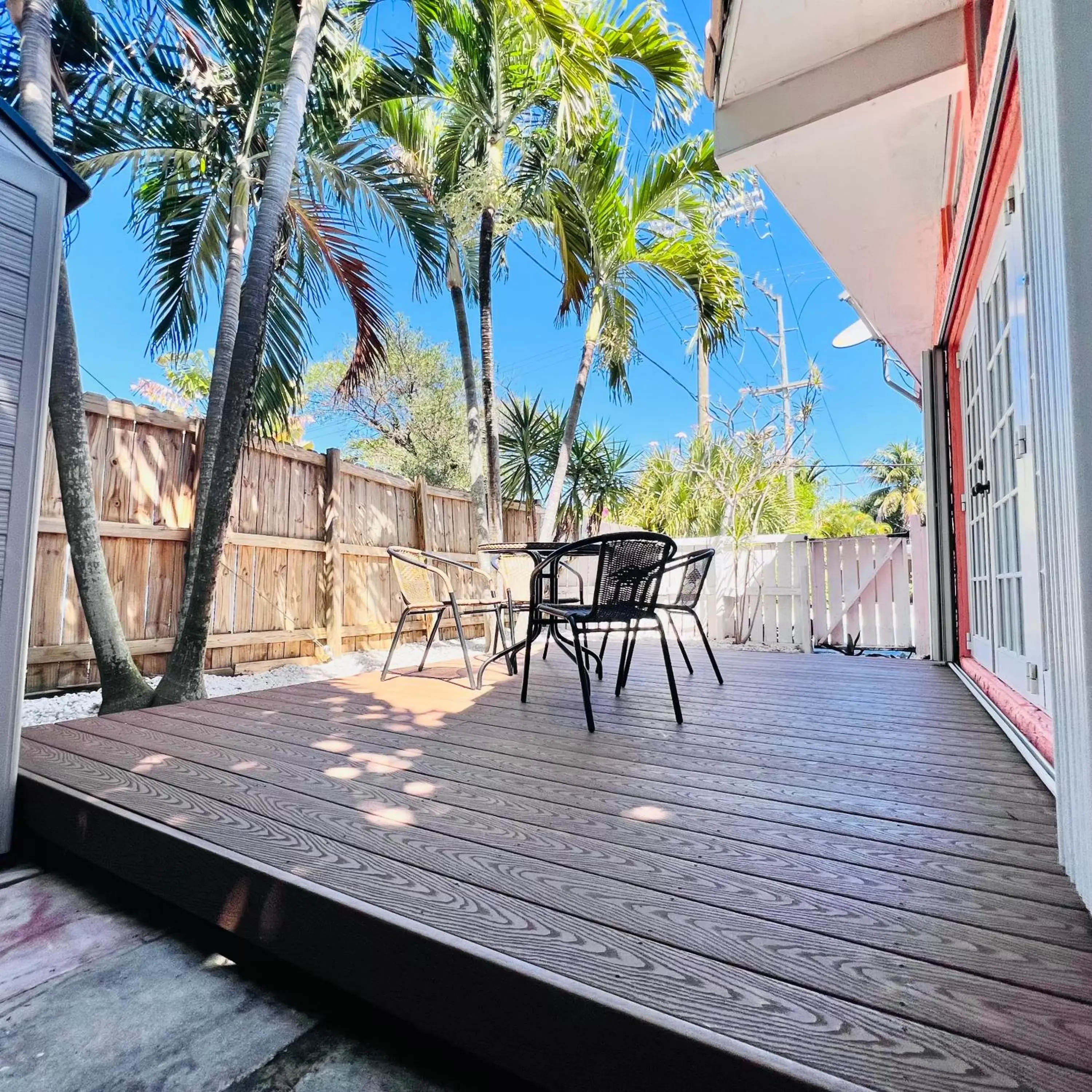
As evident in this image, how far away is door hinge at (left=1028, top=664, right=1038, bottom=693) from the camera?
6.47ft

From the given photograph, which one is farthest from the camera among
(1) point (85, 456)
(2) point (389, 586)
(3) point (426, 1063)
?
(2) point (389, 586)

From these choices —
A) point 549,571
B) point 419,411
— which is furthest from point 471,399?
point 419,411

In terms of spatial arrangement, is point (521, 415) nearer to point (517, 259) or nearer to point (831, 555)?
point (517, 259)

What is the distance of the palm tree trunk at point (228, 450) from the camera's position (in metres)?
3.04

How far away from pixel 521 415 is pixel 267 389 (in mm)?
3711

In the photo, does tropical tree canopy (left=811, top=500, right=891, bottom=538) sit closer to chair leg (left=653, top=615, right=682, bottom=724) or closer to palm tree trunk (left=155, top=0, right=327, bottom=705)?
chair leg (left=653, top=615, right=682, bottom=724)

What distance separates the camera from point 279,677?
4.27 m

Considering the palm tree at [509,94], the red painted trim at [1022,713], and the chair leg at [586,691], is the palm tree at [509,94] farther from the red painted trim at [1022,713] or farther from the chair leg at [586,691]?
the red painted trim at [1022,713]

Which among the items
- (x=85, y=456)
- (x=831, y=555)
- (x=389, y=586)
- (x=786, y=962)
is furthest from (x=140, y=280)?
(x=831, y=555)

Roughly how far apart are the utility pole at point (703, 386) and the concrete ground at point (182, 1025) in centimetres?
647

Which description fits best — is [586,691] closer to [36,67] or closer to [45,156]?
[45,156]

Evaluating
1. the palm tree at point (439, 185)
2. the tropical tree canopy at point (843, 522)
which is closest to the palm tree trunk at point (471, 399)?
the palm tree at point (439, 185)

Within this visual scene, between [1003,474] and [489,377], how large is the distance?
3.96 m

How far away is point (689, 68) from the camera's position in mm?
5219
